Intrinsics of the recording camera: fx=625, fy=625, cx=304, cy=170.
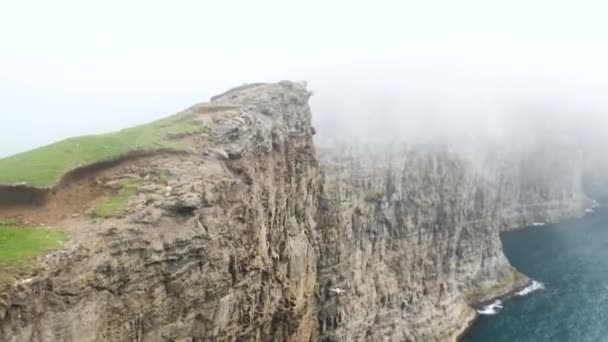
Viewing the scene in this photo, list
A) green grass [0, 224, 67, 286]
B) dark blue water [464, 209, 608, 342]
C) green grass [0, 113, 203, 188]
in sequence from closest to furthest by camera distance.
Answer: green grass [0, 224, 67, 286] → green grass [0, 113, 203, 188] → dark blue water [464, 209, 608, 342]

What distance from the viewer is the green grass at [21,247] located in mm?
25844

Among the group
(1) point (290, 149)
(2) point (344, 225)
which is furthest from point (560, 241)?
(1) point (290, 149)

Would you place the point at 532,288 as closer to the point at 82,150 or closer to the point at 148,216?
the point at 82,150

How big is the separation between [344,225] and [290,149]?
32927 mm

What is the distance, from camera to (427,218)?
107 meters

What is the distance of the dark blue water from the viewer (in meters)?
101

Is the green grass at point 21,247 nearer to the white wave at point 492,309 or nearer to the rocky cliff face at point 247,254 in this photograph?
the rocky cliff face at point 247,254

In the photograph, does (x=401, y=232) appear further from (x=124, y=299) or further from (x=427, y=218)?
(x=124, y=299)

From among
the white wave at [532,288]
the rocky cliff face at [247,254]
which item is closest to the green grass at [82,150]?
the rocky cliff face at [247,254]

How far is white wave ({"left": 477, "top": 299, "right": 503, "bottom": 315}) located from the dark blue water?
1.07 m

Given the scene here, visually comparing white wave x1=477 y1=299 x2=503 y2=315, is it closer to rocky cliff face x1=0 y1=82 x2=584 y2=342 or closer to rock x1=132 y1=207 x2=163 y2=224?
rocky cliff face x1=0 y1=82 x2=584 y2=342

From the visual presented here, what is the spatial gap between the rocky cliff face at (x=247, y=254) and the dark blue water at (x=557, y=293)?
385 inches

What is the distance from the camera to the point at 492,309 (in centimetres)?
11175

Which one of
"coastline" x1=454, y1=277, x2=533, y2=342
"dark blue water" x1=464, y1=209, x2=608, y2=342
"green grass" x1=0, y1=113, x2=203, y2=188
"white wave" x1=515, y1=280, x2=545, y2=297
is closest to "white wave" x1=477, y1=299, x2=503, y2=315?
"coastline" x1=454, y1=277, x2=533, y2=342
